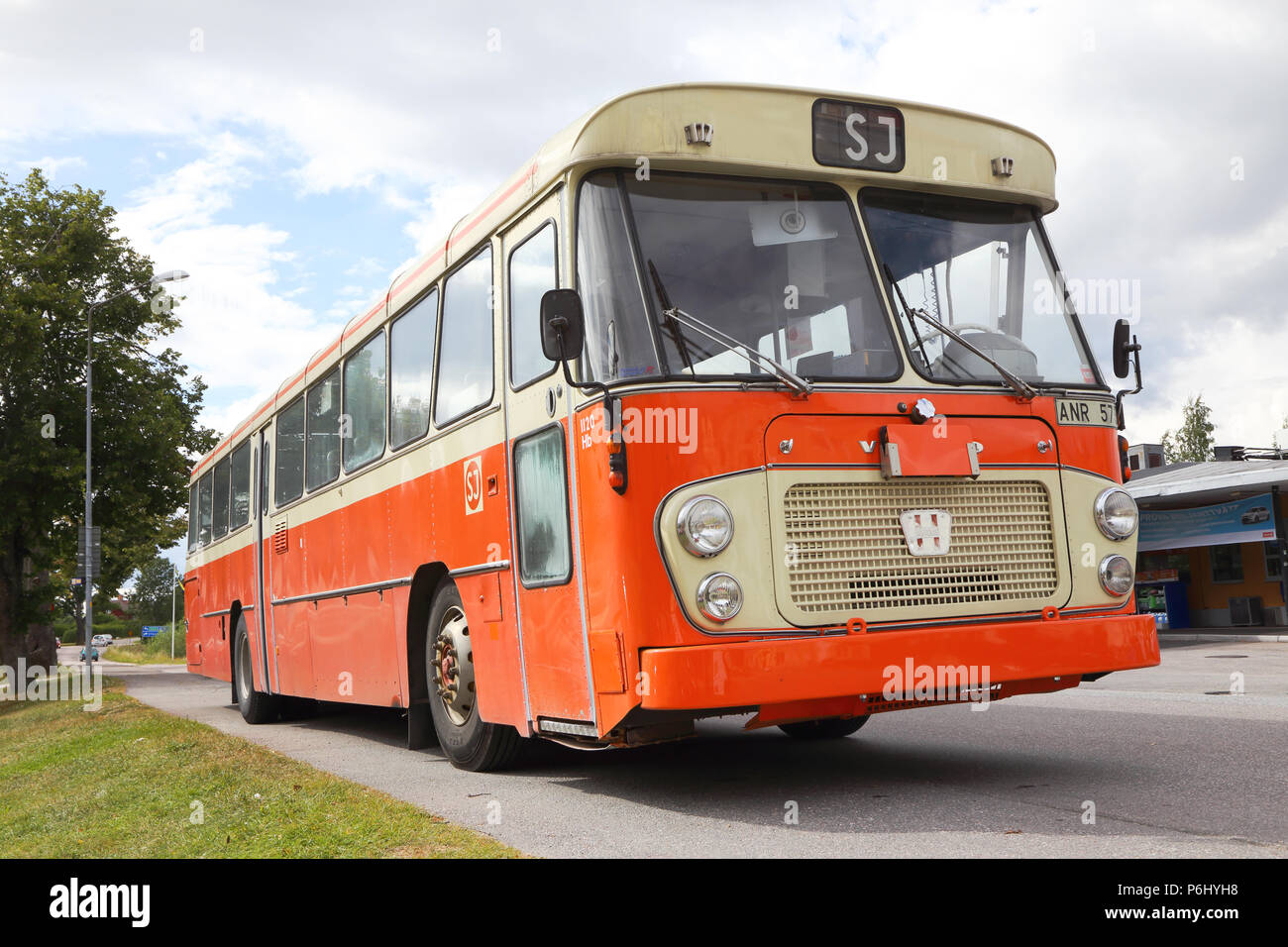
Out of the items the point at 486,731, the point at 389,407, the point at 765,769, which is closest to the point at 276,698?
the point at 389,407

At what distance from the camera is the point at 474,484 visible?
24.7 feet

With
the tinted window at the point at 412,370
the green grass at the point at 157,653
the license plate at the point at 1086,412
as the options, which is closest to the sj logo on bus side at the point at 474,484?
the tinted window at the point at 412,370

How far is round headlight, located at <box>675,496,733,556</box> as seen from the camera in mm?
5625

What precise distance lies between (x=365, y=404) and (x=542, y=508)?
12.9 feet

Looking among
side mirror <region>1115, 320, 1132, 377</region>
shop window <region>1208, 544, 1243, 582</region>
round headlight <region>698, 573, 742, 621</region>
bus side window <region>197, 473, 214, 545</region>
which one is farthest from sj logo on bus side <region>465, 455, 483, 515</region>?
shop window <region>1208, 544, 1243, 582</region>

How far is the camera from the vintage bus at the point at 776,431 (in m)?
5.69

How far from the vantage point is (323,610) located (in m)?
11.1

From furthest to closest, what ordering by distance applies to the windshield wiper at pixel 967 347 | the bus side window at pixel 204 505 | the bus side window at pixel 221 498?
the bus side window at pixel 204 505 < the bus side window at pixel 221 498 < the windshield wiper at pixel 967 347

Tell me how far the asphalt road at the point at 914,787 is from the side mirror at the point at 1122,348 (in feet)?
7.07

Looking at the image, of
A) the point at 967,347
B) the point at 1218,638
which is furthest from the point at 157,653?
the point at 967,347

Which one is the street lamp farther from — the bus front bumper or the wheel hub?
the bus front bumper

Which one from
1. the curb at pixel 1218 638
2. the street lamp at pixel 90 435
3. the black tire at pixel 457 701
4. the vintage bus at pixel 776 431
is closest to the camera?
the vintage bus at pixel 776 431

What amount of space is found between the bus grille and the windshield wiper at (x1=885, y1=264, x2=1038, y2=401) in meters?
0.48

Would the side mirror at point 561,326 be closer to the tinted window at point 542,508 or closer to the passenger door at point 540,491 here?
the passenger door at point 540,491
